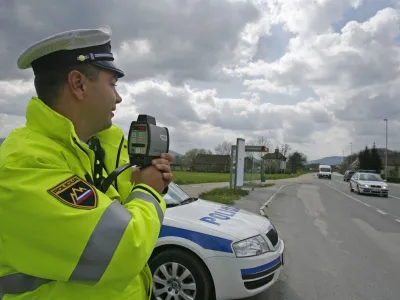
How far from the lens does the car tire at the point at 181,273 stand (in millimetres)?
3697

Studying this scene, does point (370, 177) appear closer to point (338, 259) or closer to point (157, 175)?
point (338, 259)

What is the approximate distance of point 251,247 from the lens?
3.89 m

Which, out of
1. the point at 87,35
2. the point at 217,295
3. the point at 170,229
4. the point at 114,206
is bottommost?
the point at 217,295

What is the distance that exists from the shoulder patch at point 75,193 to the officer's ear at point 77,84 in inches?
13.2

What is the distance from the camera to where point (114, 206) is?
3.77 ft

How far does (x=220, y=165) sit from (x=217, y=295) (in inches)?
3566

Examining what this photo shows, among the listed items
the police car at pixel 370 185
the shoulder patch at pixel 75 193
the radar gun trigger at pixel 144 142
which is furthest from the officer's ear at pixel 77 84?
the police car at pixel 370 185

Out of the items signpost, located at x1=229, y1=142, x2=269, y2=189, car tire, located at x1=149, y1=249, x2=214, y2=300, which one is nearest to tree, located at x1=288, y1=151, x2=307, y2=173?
signpost, located at x1=229, y1=142, x2=269, y2=189

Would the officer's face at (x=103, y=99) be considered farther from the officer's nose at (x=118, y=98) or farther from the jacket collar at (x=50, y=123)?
the jacket collar at (x=50, y=123)

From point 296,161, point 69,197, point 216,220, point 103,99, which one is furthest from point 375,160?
point 69,197

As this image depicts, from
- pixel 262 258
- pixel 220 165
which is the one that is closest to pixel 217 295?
pixel 262 258

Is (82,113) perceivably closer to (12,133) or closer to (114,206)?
(12,133)

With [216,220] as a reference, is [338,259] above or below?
below

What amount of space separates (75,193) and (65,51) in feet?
1.71
